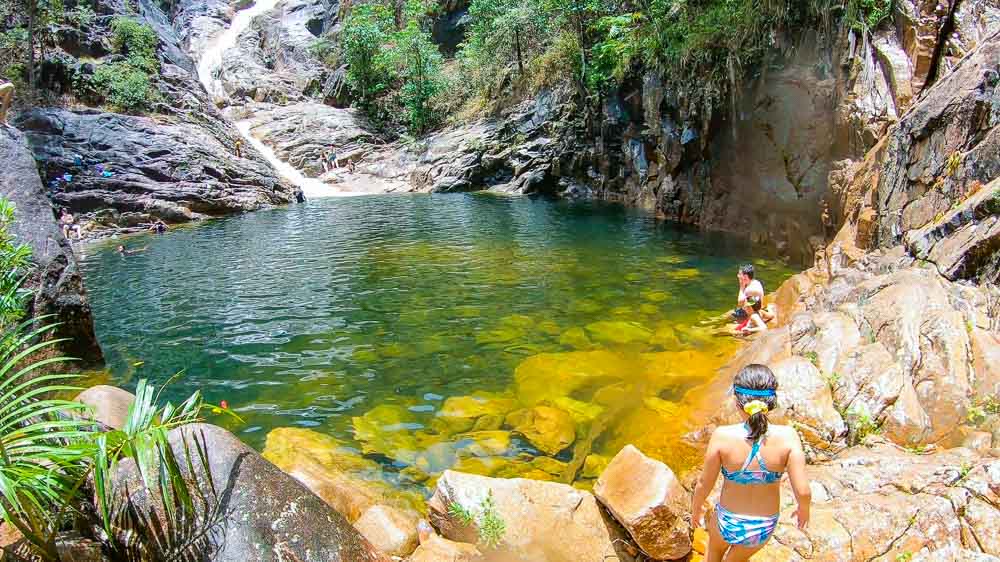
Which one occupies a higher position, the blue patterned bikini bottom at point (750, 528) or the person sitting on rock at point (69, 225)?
the person sitting on rock at point (69, 225)

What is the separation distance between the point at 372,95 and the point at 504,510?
44431 mm

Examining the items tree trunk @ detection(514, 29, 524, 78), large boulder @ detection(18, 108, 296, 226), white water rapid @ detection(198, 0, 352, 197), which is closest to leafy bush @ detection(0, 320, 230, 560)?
large boulder @ detection(18, 108, 296, 226)

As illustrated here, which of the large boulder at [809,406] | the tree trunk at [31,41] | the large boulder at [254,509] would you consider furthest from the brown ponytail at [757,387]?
the tree trunk at [31,41]

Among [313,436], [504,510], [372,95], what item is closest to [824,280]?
[504,510]

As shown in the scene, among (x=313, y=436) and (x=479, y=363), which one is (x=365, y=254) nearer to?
(x=479, y=363)

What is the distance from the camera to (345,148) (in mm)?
39719

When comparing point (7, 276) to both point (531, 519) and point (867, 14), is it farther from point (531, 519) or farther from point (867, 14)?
point (867, 14)

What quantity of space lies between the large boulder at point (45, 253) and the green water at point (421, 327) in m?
0.78

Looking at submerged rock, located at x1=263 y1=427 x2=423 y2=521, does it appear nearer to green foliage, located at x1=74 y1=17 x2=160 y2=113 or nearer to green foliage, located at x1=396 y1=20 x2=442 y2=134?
green foliage, located at x1=74 y1=17 x2=160 y2=113

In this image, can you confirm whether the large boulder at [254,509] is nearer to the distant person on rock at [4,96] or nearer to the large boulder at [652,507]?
the large boulder at [652,507]

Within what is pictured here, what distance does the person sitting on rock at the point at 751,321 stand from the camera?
880 centimetres

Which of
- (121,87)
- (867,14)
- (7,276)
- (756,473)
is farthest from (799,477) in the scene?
(121,87)

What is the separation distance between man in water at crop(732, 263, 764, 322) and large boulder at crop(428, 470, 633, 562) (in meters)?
5.61

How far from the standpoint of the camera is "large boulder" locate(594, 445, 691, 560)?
13.4ft
